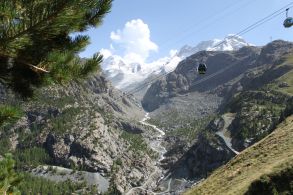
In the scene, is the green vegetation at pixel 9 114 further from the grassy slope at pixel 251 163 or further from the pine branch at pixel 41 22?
the grassy slope at pixel 251 163

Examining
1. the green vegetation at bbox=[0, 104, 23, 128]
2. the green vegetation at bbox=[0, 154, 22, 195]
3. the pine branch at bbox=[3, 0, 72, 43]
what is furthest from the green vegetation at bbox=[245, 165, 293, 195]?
the pine branch at bbox=[3, 0, 72, 43]

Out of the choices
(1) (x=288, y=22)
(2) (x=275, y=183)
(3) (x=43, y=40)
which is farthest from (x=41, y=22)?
(1) (x=288, y=22)

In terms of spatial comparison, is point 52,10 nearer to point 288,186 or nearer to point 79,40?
point 79,40

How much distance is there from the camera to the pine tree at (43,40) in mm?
8148

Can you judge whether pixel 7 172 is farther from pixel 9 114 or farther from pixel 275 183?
pixel 275 183

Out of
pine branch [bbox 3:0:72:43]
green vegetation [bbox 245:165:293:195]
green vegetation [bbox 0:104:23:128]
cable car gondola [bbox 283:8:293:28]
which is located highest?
cable car gondola [bbox 283:8:293:28]

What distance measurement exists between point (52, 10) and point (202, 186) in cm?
5798

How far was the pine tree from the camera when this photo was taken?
321 inches

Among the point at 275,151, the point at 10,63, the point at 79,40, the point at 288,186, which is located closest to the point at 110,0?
the point at 79,40

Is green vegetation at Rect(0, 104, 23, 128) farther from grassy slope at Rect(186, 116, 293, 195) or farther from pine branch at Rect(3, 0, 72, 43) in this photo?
grassy slope at Rect(186, 116, 293, 195)

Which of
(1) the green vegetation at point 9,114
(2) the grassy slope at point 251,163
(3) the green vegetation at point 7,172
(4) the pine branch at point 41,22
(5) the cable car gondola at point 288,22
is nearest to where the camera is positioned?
(4) the pine branch at point 41,22

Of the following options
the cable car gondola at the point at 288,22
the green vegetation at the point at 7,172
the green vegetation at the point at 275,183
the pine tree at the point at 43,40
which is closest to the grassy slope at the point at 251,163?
the green vegetation at the point at 275,183

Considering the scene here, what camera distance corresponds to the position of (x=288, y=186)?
127 feet

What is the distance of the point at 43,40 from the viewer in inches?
410
